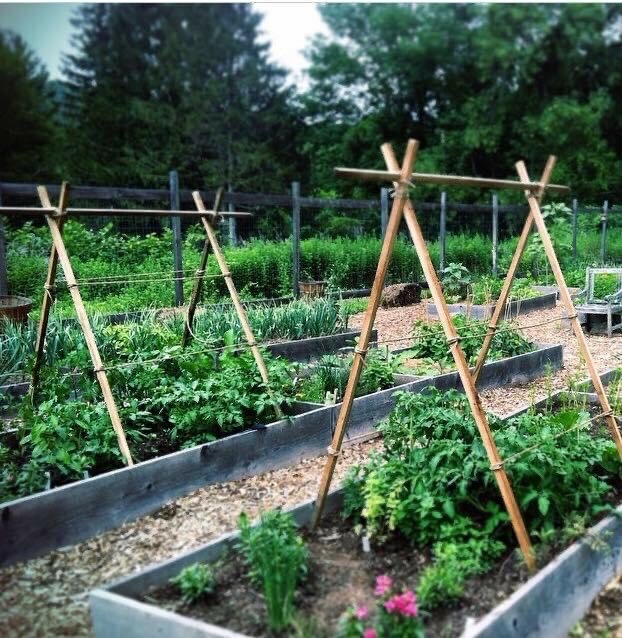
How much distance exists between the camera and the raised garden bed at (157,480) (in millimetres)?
2887

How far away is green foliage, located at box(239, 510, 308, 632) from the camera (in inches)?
81.7

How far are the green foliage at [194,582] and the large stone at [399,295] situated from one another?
8.36m

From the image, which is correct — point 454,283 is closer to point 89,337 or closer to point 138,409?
point 138,409

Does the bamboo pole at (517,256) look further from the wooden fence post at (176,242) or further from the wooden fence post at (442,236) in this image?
the wooden fence post at (442,236)

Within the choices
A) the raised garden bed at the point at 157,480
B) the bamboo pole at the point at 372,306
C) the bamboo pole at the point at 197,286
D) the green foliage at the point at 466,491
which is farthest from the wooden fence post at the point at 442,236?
the bamboo pole at the point at 372,306

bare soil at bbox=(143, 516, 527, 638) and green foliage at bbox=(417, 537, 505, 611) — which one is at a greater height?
green foliage at bbox=(417, 537, 505, 611)

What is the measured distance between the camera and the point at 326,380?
16.1 feet

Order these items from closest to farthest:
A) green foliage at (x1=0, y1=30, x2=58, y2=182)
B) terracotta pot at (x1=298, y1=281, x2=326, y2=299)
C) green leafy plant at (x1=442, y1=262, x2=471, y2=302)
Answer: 1. green foliage at (x1=0, y1=30, x2=58, y2=182)
2. green leafy plant at (x1=442, y1=262, x2=471, y2=302)
3. terracotta pot at (x1=298, y1=281, x2=326, y2=299)

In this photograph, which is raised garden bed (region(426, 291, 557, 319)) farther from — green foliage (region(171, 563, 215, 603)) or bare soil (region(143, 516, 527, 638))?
green foliage (region(171, 563, 215, 603))

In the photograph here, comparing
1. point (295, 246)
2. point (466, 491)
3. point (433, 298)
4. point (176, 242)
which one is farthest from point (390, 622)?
point (295, 246)

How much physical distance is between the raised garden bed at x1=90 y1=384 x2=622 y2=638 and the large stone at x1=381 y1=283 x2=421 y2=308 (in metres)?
7.95

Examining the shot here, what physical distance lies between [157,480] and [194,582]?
1.18 m

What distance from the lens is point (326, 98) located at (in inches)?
742

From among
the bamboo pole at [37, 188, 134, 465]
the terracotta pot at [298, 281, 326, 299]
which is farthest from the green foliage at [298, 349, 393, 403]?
the terracotta pot at [298, 281, 326, 299]
